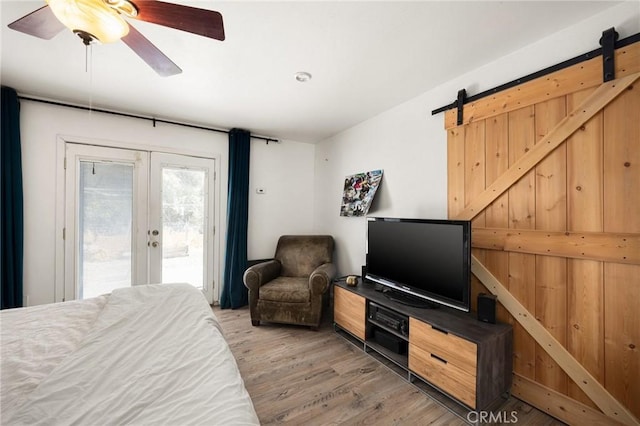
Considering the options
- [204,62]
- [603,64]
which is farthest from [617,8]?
[204,62]

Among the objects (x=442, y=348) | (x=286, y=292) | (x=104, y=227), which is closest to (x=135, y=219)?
(x=104, y=227)

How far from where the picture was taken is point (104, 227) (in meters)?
3.06

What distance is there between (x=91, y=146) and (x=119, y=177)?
0.41 metres

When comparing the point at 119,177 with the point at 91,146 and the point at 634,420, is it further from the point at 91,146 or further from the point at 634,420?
the point at 634,420

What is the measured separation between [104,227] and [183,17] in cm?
289

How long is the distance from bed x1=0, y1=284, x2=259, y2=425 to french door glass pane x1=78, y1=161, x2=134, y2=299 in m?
1.62

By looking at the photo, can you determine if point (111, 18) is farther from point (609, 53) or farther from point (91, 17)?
point (609, 53)

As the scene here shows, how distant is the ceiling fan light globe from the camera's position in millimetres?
1036

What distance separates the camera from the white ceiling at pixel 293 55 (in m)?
1.55

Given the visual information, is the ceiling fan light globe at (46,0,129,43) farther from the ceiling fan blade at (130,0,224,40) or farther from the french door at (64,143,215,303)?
→ the french door at (64,143,215,303)

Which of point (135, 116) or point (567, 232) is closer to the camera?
point (567, 232)

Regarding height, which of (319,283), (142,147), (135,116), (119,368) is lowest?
(319,283)

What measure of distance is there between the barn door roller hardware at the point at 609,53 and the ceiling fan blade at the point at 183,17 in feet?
6.89

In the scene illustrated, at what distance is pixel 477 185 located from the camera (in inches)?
83.7
